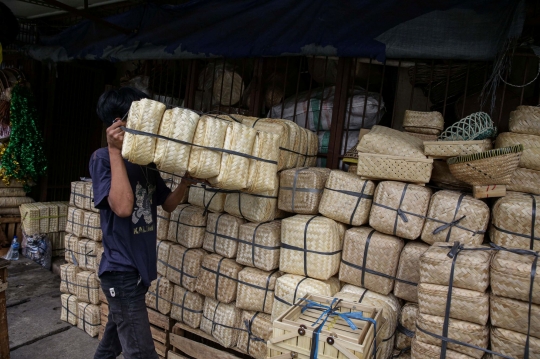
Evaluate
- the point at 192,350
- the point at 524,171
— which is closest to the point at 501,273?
the point at 524,171

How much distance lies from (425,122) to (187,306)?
9.29 ft

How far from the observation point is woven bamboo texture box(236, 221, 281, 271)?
346 cm

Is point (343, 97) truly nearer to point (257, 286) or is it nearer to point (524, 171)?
point (524, 171)

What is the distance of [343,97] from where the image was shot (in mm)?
4094

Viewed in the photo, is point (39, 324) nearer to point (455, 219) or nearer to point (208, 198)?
point (208, 198)

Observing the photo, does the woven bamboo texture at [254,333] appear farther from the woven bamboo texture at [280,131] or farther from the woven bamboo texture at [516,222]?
the woven bamboo texture at [516,222]

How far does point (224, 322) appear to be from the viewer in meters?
3.72

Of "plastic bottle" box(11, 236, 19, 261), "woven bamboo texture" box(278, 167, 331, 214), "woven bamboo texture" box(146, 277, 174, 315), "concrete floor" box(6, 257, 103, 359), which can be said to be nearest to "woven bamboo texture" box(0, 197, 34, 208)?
"plastic bottle" box(11, 236, 19, 261)

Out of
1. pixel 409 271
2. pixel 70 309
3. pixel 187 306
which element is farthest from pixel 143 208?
pixel 70 309

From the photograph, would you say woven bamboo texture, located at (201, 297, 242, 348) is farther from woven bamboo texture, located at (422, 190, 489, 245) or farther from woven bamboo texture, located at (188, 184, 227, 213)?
woven bamboo texture, located at (422, 190, 489, 245)

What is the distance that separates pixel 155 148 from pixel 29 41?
21.8 ft

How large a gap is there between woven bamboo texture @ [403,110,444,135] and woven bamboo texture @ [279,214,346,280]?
3.55 feet

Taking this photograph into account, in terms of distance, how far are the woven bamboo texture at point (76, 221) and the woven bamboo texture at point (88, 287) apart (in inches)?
21.3

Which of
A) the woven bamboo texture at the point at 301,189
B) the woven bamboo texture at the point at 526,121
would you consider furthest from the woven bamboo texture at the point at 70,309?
the woven bamboo texture at the point at 526,121
